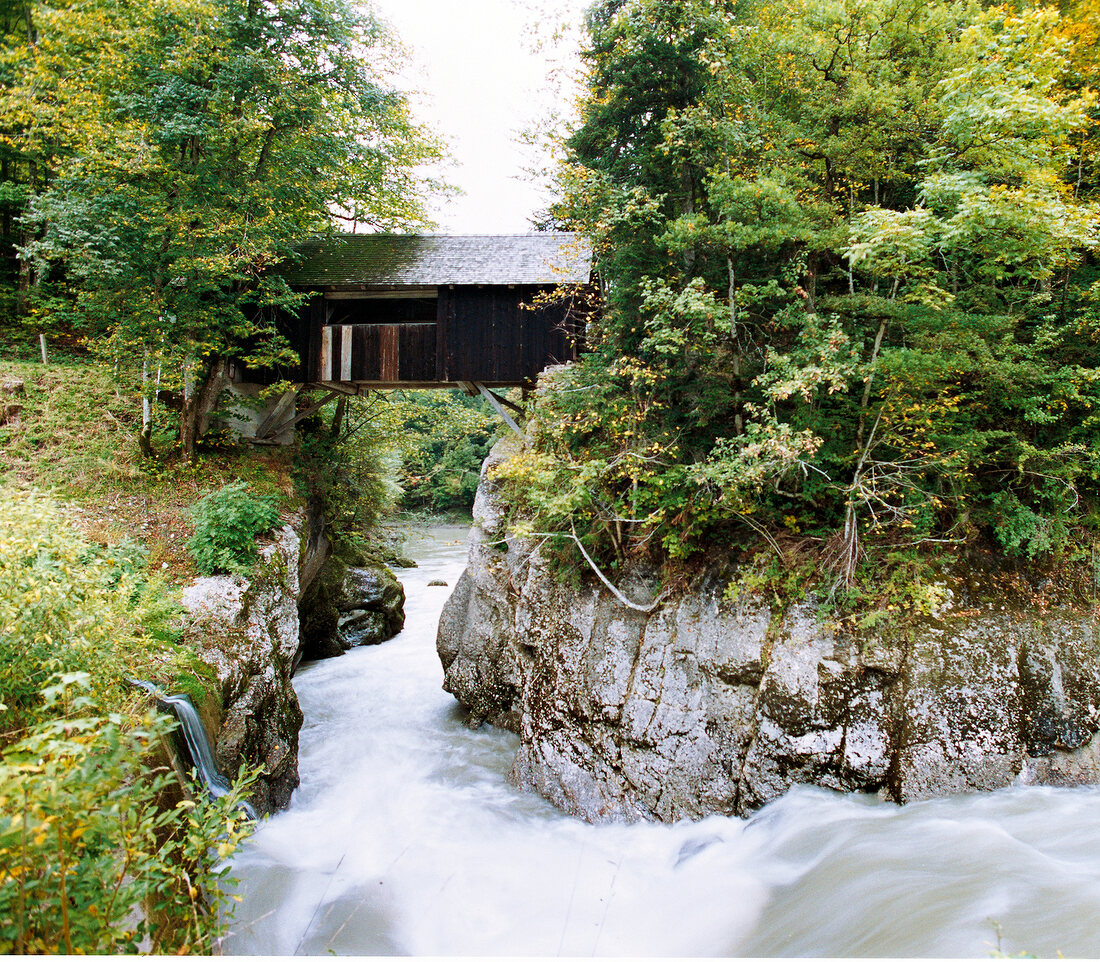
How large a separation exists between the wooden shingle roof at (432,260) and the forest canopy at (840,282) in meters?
3.69

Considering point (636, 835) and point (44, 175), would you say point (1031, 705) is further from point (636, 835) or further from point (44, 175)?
point (44, 175)

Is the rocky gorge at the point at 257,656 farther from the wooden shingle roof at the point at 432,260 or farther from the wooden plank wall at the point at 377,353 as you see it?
the wooden shingle roof at the point at 432,260

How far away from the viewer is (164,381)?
31.6 feet

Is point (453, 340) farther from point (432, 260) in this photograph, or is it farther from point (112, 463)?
point (112, 463)

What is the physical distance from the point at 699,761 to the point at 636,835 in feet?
3.40

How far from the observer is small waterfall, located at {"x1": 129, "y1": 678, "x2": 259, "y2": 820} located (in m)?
5.05

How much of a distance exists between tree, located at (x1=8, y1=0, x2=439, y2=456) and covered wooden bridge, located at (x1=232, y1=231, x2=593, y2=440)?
1.59m

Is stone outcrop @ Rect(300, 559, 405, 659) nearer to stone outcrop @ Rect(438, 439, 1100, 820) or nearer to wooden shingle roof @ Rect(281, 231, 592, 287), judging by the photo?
wooden shingle roof @ Rect(281, 231, 592, 287)

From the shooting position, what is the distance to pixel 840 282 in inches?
284

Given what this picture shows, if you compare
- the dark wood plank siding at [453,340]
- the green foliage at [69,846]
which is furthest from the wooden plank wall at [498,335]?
the green foliage at [69,846]

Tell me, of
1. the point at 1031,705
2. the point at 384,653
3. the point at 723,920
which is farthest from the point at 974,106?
the point at 384,653

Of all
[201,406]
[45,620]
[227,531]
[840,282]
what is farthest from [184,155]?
[840,282]

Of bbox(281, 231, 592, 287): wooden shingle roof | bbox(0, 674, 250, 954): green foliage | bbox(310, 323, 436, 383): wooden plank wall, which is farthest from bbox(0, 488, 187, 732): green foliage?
bbox(281, 231, 592, 287): wooden shingle roof

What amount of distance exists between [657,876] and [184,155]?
1205 centimetres
